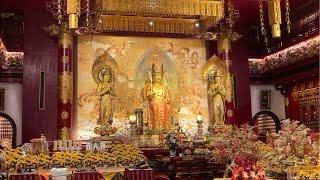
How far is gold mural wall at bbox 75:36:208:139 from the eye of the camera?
10.5 meters

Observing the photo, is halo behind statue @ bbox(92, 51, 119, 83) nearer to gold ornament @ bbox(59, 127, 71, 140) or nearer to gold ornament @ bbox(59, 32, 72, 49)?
gold ornament @ bbox(59, 32, 72, 49)

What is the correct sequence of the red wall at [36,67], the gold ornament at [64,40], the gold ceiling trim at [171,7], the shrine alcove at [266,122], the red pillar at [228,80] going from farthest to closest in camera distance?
the shrine alcove at [266,122]
the red pillar at [228,80]
the red wall at [36,67]
the gold ornament at [64,40]
the gold ceiling trim at [171,7]

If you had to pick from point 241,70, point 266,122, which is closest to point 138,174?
point 241,70

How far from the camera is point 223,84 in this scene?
10.3 meters

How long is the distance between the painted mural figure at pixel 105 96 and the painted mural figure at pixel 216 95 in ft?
7.89

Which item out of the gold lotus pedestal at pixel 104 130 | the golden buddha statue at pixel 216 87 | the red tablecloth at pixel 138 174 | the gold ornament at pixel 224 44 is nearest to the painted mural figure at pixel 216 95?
the golden buddha statue at pixel 216 87

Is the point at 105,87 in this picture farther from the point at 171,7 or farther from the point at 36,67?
the point at 171,7

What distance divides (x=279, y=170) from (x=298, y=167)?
1.33 feet

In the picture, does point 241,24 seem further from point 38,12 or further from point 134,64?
point 38,12

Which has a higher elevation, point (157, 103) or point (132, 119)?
point (157, 103)

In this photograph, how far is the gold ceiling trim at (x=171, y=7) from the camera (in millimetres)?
8977

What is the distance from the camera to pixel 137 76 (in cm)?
1099

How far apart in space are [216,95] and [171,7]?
2.45 metres

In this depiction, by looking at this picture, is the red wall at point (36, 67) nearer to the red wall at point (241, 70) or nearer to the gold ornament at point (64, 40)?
the gold ornament at point (64, 40)
